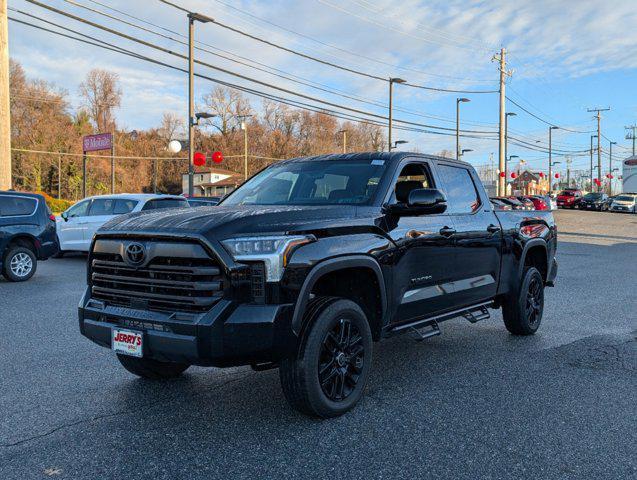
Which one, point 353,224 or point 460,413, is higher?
point 353,224

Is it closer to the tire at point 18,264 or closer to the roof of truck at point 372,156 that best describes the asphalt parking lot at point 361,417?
the roof of truck at point 372,156

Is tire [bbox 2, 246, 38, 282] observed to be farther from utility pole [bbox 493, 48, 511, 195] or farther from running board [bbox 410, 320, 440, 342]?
utility pole [bbox 493, 48, 511, 195]

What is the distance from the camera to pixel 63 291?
9.91 m

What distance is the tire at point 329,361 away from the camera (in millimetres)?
3742

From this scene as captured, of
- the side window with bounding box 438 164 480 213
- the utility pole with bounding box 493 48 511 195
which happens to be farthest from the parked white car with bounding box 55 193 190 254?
the utility pole with bounding box 493 48 511 195

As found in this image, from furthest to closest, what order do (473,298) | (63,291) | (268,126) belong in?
(268,126), (63,291), (473,298)

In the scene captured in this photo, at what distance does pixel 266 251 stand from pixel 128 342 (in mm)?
1066

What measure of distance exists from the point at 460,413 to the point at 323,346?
107cm

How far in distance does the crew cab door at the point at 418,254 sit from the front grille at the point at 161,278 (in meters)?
1.53

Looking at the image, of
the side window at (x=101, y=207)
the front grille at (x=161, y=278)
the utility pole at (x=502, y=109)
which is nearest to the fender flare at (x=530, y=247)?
the front grille at (x=161, y=278)

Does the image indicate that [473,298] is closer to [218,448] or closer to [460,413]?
[460,413]

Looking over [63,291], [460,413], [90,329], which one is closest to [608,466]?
[460,413]

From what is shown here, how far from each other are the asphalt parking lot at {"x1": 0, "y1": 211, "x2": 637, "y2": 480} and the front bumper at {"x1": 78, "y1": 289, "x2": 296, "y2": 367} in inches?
21.0

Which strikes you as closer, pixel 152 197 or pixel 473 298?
pixel 473 298
